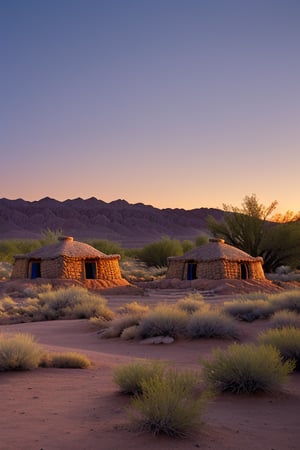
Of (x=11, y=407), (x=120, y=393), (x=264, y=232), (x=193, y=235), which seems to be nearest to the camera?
(x=11, y=407)

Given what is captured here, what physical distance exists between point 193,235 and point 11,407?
116612 mm

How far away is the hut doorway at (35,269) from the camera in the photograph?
1167 inches

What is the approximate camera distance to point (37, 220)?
113 m

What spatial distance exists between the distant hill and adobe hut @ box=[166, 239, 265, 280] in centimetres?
7092

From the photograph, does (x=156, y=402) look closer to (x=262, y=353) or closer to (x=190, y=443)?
(x=190, y=443)

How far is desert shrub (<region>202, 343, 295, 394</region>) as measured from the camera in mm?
7758

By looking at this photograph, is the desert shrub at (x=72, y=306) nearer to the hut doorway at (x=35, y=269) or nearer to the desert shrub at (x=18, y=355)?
the desert shrub at (x=18, y=355)

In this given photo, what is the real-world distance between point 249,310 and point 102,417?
10.2 meters

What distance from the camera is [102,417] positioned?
616cm

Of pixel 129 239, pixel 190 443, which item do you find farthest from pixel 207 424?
pixel 129 239

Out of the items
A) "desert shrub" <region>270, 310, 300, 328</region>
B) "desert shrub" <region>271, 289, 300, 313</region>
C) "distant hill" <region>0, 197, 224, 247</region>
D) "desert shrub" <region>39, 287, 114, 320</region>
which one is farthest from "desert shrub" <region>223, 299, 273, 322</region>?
"distant hill" <region>0, 197, 224, 247</region>

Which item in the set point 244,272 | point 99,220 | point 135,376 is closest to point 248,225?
point 244,272

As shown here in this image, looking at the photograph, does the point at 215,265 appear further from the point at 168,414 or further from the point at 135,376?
the point at 168,414

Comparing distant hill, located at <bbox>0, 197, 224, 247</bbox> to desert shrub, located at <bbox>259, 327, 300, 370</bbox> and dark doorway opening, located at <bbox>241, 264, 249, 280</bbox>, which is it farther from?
desert shrub, located at <bbox>259, 327, 300, 370</bbox>
